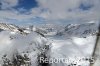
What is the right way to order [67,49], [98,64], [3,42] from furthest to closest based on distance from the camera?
[67,49]
[3,42]
[98,64]

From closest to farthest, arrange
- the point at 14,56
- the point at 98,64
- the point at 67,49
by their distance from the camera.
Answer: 1. the point at 98,64
2. the point at 14,56
3. the point at 67,49

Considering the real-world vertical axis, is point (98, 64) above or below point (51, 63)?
above

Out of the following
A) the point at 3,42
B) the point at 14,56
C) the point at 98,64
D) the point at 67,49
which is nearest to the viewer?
the point at 98,64

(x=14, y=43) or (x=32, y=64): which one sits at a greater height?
(x=14, y=43)

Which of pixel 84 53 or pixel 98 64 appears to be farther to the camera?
pixel 84 53

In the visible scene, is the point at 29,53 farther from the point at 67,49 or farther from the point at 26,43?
the point at 67,49

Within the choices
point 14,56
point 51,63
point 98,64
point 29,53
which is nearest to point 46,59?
point 51,63

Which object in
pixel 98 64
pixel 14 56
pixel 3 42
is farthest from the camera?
pixel 3 42

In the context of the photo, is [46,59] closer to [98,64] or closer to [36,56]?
[36,56]

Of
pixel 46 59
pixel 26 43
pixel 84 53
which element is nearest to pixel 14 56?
pixel 26 43
